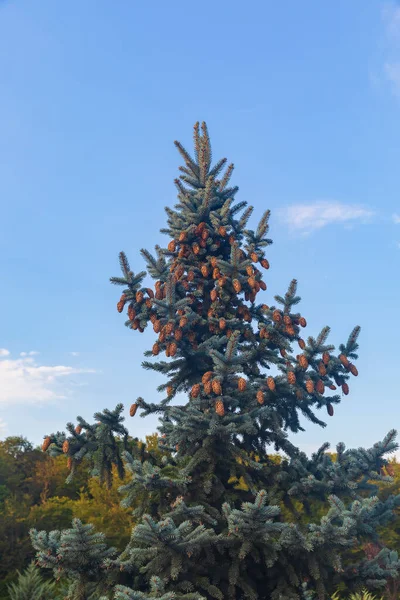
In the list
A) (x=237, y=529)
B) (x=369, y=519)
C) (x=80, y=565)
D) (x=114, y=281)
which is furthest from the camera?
(x=114, y=281)

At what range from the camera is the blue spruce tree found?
918 cm

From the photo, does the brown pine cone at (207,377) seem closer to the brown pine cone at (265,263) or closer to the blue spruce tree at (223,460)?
the blue spruce tree at (223,460)

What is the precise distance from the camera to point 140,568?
32.7 feet

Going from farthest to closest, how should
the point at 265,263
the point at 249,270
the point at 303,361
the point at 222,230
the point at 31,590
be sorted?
the point at 31,590
the point at 265,263
the point at 222,230
the point at 249,270
the point at 303,361

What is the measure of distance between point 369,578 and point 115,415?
18.4 feet

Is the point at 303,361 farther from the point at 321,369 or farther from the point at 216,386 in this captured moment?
the point at 216,386

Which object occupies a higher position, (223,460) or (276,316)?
(276,316)

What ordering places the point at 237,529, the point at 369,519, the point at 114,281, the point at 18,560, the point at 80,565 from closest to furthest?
the point at 237,529, the point at 80,565, the point at 369,519, the point at 114,281, the point at 18,560

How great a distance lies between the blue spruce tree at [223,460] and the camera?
9.18m

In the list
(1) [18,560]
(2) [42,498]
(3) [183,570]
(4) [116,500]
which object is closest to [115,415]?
(3) [183,570]

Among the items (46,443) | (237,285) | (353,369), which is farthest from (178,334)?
(353,369)

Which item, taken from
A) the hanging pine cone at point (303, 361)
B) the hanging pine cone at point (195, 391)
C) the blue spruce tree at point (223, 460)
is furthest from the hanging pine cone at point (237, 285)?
the hanging pine cone at point (195, 391)

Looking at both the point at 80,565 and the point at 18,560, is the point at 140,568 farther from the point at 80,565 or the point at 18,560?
the point at 18,560

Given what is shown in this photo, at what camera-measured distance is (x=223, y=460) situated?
36.1 ft
